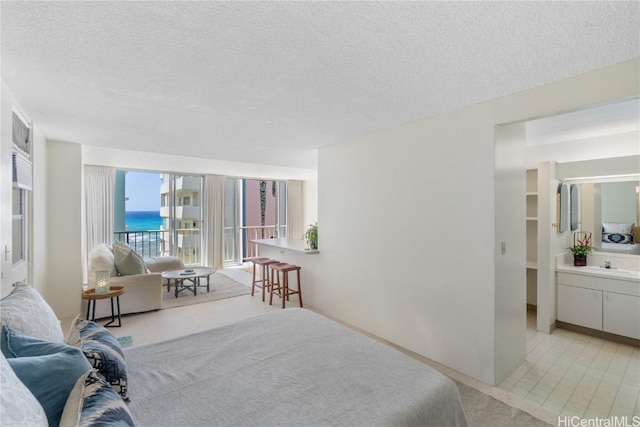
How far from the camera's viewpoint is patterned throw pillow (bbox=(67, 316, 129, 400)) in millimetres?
1350

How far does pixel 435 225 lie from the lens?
9.47 ft

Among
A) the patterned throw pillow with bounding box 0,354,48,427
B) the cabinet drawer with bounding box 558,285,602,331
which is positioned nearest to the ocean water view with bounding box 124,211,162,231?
the patterned throw pillow with bounding box 0,354,48,427

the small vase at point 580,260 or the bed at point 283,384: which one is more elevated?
the small vase at point 580,260

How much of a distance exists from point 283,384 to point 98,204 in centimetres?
659

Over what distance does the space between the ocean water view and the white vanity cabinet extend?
26.9 feet

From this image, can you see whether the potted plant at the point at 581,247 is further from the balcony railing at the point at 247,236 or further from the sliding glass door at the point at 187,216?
the sliding glass door at the point at 187,216

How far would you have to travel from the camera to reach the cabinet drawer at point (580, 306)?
344cm

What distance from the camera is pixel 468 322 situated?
2623 mm

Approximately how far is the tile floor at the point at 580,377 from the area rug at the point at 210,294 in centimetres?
430

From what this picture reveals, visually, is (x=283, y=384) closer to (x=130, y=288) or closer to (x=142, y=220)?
(x=130, y=288)

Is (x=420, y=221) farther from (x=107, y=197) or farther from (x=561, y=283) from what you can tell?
(x=107, y=197)

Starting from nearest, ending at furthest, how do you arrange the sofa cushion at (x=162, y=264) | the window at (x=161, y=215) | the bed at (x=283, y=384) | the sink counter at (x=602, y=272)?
the bed at (x=283, y=384), the sink counter at (x=602, y=272), the sofa cushion at (x=162, y=264), the window at (x=161, y=215)

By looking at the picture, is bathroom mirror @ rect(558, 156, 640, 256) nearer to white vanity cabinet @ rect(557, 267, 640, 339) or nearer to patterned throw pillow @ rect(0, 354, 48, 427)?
white vanity cabinet @ rect(557, 267, 640, 339)

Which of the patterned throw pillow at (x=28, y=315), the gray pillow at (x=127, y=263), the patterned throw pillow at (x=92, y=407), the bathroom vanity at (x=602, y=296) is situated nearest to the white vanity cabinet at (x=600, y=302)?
the bathroom vanity at (x=602, y=296)
